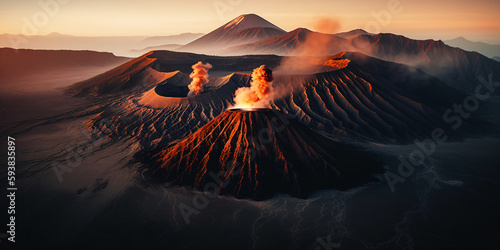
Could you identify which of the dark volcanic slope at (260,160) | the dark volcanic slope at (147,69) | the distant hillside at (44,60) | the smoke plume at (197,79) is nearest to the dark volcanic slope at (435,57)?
the dark volcanic slope at (147,69)

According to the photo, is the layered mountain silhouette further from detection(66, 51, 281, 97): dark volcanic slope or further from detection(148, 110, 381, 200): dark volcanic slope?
detection(66, 51, 281, 97): dark volcanic slope

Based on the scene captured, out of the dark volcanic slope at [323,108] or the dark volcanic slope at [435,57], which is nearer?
the dark volcanic slope at [323,108]

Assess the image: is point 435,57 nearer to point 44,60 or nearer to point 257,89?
point 257,89

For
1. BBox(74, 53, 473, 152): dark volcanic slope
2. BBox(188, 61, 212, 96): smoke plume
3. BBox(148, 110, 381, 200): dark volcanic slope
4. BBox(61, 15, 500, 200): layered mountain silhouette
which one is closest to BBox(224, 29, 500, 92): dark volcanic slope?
BBox(61, 15, 500, 200): layered mountain silhouette

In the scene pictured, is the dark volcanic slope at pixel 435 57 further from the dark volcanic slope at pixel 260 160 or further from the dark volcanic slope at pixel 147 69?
the dark volcanic slope at pixel 260 160

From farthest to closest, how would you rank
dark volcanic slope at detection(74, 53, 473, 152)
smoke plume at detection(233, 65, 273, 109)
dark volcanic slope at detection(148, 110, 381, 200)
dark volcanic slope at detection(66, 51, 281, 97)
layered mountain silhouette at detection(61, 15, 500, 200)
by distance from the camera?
dark volcanic slope at detection(66, 51, 281, 97) < dark volcanic slope at detection(74, 53, 473, 152) < smoke plume at detection(233, 65, 273, 109) < layered mountain silhouette at detection(61, 15, 500, 200) < dark volcanic slope at detection(148, 110, 381, 200)

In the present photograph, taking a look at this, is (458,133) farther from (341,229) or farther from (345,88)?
(341,229)

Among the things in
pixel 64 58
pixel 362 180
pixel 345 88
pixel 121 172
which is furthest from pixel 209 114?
pixel 64 58

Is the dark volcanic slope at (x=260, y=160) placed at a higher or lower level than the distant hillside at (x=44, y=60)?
lower

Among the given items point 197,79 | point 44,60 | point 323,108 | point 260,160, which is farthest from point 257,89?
point 44,60
